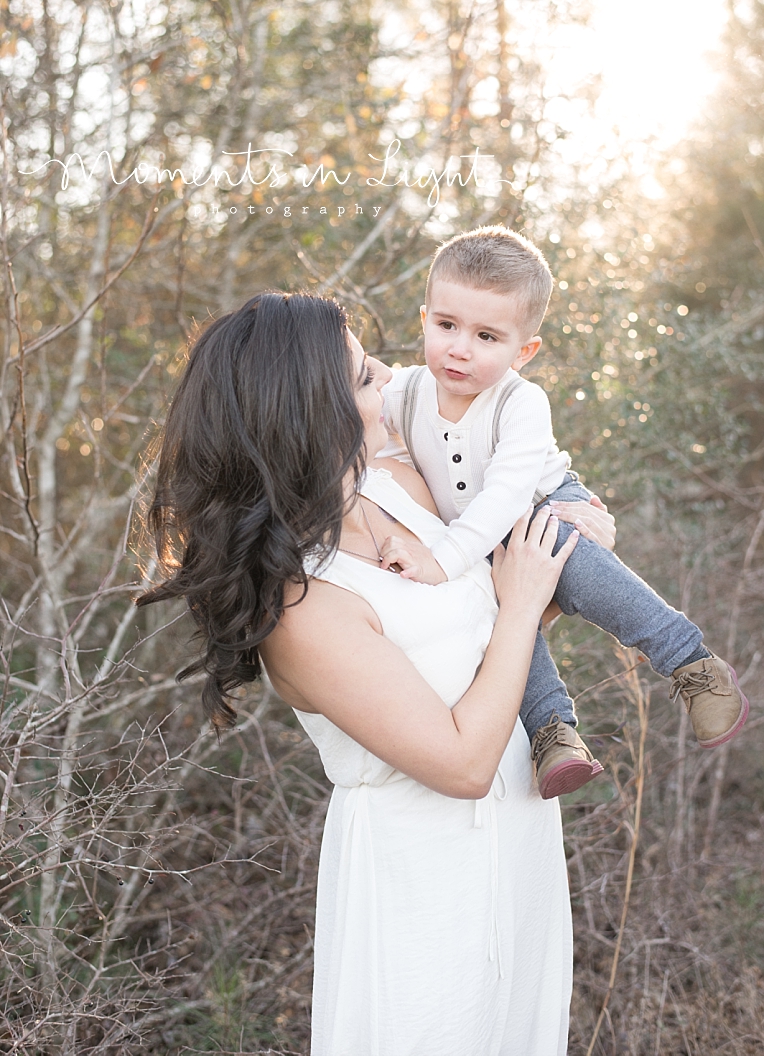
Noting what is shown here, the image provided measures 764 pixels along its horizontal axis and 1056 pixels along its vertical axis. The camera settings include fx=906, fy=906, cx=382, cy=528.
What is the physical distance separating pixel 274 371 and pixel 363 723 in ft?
1.89

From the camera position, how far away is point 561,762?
1.61m

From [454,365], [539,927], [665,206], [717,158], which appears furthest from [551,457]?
[717,158]

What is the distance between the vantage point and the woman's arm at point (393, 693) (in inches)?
55.9

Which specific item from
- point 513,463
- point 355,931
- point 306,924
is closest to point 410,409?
point 513,463

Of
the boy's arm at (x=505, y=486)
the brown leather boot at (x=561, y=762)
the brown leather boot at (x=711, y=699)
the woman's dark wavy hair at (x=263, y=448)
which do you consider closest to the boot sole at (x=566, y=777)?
the brown leather boot at (x=561, y=762)

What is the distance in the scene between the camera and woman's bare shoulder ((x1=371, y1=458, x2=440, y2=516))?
6.16 feet

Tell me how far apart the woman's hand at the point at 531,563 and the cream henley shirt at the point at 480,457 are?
0.12ft

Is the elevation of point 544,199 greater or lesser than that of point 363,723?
greater

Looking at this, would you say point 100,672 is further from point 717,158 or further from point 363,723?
point 717,158

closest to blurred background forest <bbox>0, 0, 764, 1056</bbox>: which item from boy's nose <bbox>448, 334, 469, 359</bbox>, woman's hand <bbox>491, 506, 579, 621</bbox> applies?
woman's hand <bbox>491, 506, 579, 621</bbox>

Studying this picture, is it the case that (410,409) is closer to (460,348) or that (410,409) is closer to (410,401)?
(410,401)

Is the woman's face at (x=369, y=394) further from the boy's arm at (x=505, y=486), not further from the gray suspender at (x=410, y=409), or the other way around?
the gray suspender at (x=410, y=409)

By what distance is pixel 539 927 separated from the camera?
5.71 ft

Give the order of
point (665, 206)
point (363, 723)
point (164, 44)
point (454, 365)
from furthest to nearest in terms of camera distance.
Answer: point (665, 206) < point (164, 44) < point (454, 365) < point (363, 723)
